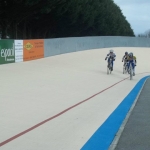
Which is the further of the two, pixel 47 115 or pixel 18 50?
pixel 18 50

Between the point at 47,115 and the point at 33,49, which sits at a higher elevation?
the point at 33,49

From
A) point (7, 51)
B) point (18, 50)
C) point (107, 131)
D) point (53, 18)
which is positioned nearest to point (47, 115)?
point (107, 131)

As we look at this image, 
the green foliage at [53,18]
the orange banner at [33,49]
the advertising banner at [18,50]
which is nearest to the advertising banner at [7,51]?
the advertising banner at [18,50]

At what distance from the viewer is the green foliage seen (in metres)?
37.2

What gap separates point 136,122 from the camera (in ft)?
27.4

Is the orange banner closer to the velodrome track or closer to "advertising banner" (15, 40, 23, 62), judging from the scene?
"advertising banner" (15, 40, 23, 62)

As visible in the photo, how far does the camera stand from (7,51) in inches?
837

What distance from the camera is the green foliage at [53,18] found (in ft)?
122

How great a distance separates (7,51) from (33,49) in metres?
5.22

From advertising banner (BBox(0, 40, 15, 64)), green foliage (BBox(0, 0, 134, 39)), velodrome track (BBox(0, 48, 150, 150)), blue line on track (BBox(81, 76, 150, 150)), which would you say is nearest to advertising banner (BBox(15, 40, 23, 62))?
advertising banner (BBox(0, 40, 15, 64))

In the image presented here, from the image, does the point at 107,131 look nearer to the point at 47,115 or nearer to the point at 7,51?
the point at 47,115

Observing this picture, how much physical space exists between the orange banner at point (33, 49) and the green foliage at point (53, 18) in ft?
26.5

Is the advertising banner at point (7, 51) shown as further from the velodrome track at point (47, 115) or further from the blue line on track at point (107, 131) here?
the blue line on track at point (107, 131)

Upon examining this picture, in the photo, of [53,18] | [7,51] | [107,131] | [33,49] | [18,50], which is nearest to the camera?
[107,131]
